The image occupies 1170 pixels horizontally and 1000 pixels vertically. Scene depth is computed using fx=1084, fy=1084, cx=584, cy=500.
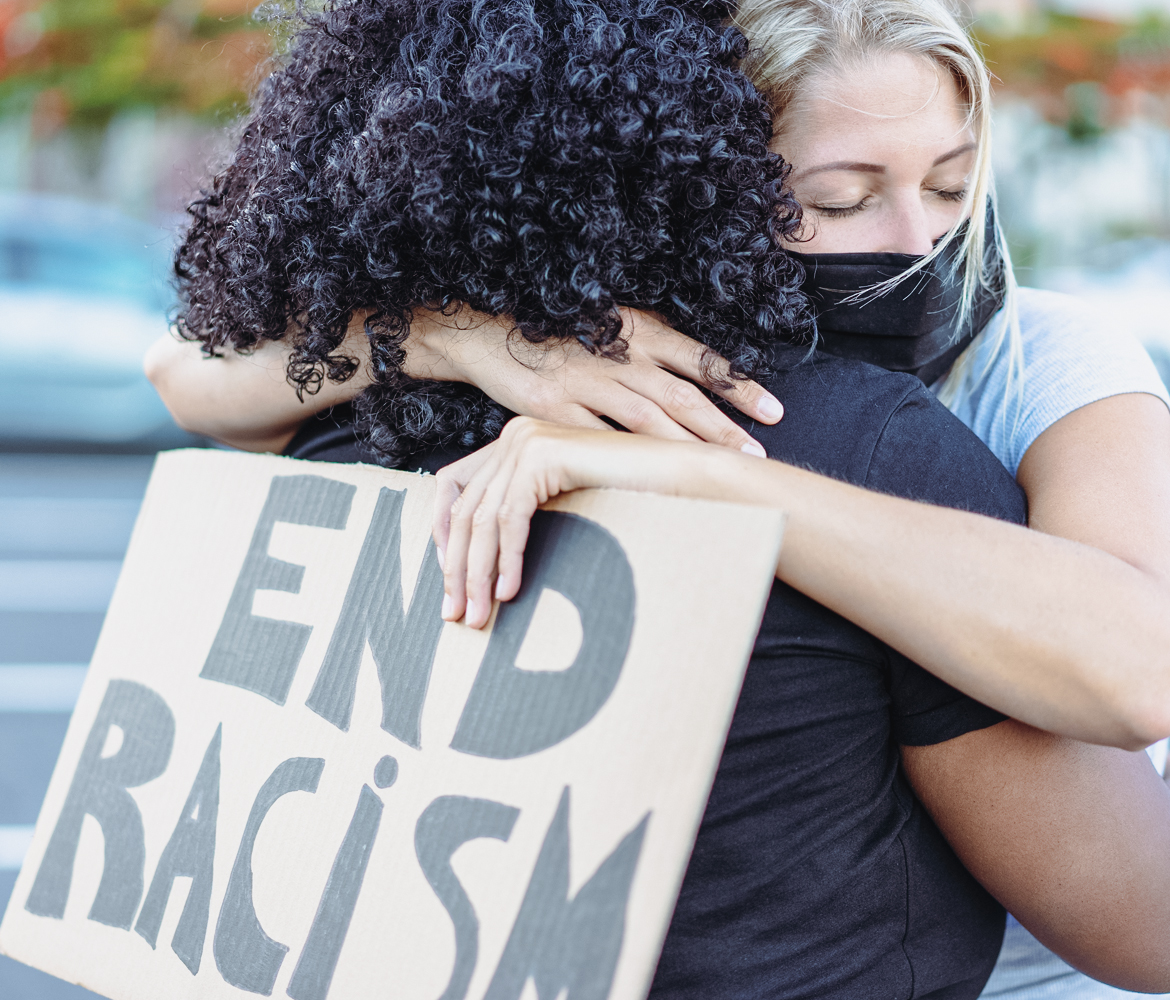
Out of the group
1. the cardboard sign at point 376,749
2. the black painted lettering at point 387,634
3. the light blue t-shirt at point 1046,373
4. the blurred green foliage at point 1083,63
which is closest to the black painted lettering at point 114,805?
the cardboard sign at point 376,749

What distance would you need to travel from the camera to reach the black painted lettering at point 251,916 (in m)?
1.16

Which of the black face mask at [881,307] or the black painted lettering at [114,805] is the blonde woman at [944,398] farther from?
the black painted lettering at [114,805]

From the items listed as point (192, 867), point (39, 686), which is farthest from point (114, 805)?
point (39, 686)

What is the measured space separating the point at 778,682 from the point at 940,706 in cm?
18

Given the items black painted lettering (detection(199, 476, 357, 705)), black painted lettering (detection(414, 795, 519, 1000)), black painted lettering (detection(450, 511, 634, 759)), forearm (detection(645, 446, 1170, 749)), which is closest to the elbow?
forearm (detection(645, 446, 1170, 749))

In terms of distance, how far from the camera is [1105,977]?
130 cm

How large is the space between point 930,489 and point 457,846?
61cm

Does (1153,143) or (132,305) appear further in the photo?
(1153,143)

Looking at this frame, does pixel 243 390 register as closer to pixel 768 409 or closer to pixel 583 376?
pixel 583 376

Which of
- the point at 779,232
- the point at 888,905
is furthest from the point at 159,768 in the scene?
the point at 779,232

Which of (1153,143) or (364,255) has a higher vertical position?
(364,255)

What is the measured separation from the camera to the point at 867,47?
1428 millimetres

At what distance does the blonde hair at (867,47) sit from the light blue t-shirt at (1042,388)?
0.47ft

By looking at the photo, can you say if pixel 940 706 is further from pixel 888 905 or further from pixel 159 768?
pixel 159 768
